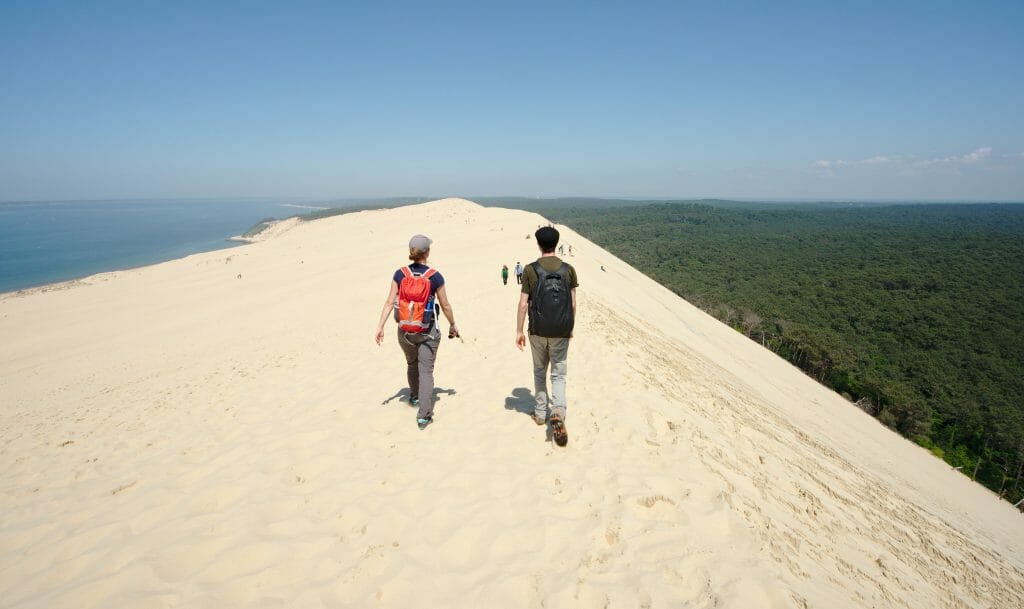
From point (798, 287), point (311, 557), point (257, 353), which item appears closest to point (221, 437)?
point (311, 557)

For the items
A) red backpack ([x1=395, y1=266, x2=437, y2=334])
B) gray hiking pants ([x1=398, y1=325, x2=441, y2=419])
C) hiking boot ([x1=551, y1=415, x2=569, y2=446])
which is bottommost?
hiking boot ([x1=551, y1=415, x2=569, y2=446])

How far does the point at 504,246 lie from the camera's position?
73.7 ft

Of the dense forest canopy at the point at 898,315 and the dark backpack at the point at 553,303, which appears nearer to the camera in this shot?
the dark backpack at the point at 553,303

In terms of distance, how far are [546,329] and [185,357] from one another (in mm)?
10925

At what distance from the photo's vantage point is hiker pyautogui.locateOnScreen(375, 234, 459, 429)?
4164mm

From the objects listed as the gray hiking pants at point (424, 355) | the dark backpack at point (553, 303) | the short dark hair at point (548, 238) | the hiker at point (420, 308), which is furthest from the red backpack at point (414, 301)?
the short dark hair at point (548, 238)

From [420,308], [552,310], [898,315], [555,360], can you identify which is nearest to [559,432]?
→ [555,360]

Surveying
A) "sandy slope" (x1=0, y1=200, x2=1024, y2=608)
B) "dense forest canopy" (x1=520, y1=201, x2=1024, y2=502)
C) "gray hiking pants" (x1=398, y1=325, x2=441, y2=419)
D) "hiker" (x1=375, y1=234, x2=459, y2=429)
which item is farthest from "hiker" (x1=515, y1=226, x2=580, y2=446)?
"dense forest canopy" (x1=520, y1=201, x2=1024, y2=502)

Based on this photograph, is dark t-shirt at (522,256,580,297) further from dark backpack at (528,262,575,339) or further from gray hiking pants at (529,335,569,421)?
gray hiking pants at (529,335,569,421)

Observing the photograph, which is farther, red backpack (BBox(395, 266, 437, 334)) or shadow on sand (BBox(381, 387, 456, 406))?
shadow on sand (BBox(381, 387, 456, 406))

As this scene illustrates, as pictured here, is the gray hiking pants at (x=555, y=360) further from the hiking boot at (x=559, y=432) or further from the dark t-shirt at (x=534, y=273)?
the dark t-shirt at (x=534, y=273)

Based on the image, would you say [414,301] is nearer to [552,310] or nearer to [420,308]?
[420,308]

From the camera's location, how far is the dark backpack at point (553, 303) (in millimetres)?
3834

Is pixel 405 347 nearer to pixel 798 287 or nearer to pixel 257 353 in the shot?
pixel 257 353
